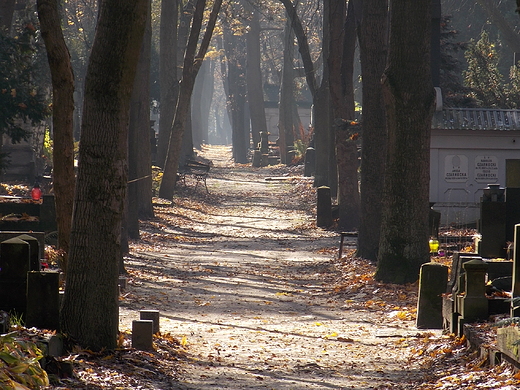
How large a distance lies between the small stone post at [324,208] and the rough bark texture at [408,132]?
897 centimetres

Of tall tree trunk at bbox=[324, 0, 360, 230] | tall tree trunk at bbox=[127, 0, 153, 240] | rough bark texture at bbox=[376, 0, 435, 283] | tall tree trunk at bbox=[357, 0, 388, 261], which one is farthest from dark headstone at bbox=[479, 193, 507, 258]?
tall tree trunk at bbox=[127, 0, 153, 240]

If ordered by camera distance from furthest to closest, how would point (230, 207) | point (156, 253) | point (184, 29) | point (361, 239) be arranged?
point (184, 29) → point (230, 207) → point (156, 253) → point (361, 239)

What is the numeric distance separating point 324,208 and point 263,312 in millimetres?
11009

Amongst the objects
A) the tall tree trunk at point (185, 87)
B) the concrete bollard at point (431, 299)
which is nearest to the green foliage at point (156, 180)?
the tall tree trunk at point (185, 87)

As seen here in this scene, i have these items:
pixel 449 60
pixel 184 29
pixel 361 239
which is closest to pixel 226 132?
pixel 184 29

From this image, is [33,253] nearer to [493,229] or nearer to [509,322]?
[509,322]

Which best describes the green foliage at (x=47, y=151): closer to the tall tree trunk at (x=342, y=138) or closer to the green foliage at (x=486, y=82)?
the tall tree trunk at (x=342, y=138)

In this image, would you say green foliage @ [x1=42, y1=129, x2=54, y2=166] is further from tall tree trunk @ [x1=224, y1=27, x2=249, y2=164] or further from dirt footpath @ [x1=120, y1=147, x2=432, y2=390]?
tall tree trunk @ [x1=224, y1=27, x2=249, y2=164]

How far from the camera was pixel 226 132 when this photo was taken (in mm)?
152625

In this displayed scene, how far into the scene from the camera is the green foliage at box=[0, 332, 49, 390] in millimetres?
5271

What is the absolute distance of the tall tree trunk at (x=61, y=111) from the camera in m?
10.5

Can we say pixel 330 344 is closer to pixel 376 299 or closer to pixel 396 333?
pixel 396 333

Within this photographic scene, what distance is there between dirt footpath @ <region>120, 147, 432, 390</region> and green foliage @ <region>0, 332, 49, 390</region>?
1649 mm

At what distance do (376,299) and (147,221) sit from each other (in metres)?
11.3
